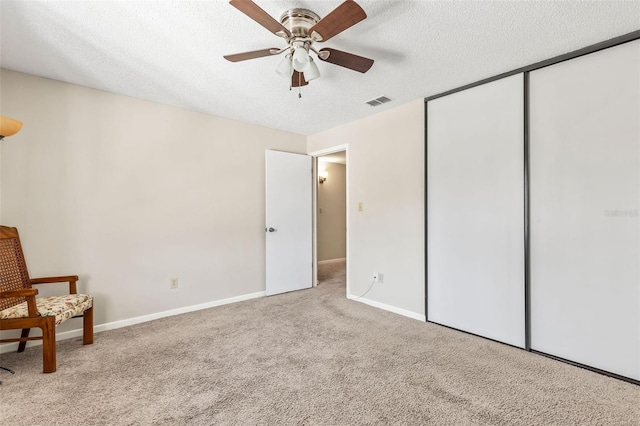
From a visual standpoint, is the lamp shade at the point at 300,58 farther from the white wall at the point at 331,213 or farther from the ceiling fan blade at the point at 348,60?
the white wall at the point at 331,213

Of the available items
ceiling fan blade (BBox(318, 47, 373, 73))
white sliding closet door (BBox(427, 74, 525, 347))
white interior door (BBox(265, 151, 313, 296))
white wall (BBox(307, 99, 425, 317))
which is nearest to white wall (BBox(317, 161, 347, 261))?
white interior door (BBox(265, 151, 313, 296))

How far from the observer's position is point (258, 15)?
1552 millimetres

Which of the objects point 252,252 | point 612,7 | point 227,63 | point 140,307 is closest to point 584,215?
point 612,7

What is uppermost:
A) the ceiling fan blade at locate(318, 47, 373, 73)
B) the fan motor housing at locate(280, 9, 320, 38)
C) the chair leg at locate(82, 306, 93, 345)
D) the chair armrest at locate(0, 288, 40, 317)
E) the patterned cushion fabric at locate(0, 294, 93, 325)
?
the fan motor housing at locate(280, 9, 320, 38)

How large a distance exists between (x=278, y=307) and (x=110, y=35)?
3.08 metres

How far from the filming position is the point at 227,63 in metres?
2.40

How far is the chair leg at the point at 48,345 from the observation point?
2090 millimetres

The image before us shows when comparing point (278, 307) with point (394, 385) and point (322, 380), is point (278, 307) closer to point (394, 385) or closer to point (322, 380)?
point (322, 380)

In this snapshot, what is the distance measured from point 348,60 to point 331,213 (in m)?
5.04

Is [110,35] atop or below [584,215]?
atop

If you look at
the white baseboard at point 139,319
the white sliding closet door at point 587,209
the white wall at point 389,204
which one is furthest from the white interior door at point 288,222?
the white sliding closet door at point 587,209

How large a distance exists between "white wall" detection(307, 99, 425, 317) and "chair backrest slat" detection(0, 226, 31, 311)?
11.0 ft

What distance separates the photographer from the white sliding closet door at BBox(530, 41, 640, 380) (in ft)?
6.61

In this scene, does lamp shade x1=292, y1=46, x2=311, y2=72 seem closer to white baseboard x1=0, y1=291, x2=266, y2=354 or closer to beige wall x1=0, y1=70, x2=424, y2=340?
beige wall x1=0, y1=70, x2=424, y2=340
